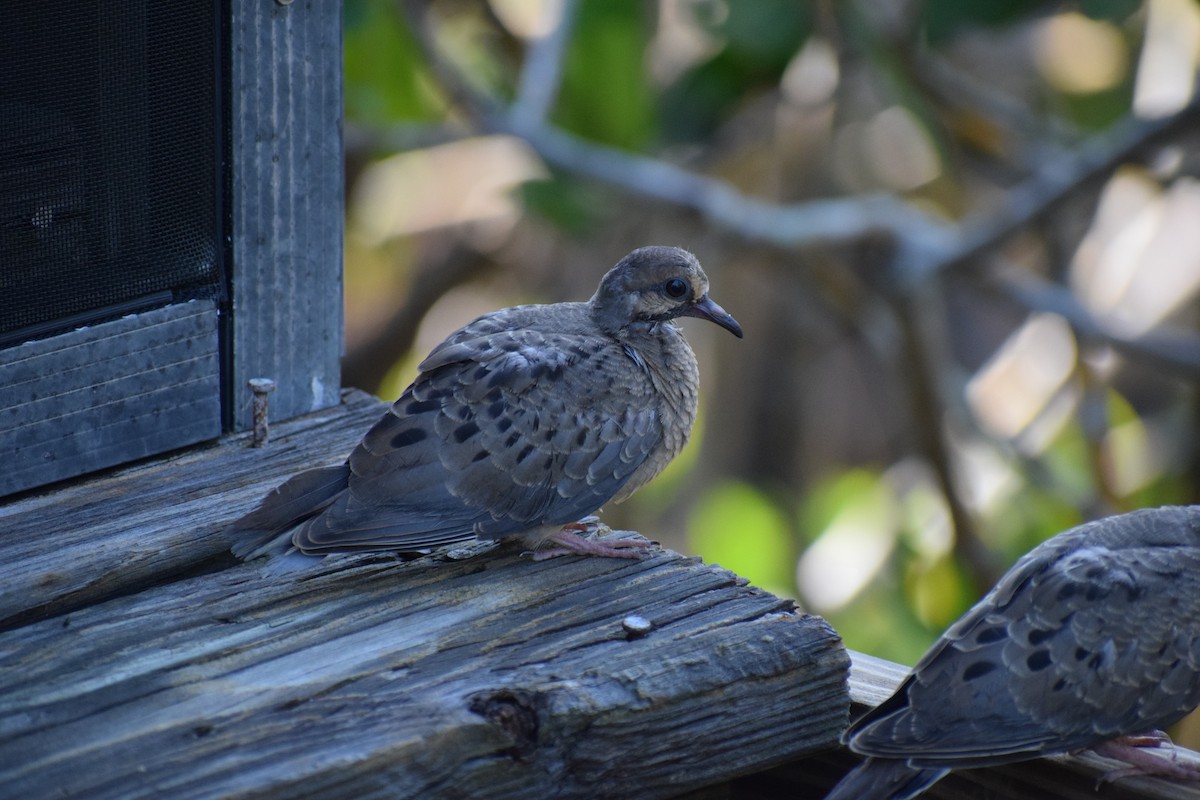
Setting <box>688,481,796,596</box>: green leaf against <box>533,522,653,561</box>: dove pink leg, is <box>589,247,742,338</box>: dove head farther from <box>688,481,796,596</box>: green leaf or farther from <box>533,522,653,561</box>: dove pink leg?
<box>688,481,796,596</box>: green leaf

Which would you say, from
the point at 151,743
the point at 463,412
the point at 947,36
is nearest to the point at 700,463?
the point at 947,36

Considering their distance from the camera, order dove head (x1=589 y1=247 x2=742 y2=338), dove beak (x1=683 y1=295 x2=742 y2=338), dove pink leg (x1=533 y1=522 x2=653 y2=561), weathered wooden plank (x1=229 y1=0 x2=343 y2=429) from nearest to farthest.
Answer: dove pink leg (x1=533 y1=522 x2=653 y2=561) → weathered wooden plank (x1=229 y1=0 x2=343 y2=429) → dove head (x1=589 y1=247 x2=742 y2=338) → dove beak (x1=683 y1=295 x2=742 y2=338)

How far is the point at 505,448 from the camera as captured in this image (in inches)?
132

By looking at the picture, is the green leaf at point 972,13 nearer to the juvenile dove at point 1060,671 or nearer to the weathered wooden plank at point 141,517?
the juvenile dove at point 1060,671

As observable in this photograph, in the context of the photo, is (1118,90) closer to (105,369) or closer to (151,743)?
(105,369)

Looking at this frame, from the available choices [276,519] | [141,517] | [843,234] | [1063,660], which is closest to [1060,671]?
[1063,660]

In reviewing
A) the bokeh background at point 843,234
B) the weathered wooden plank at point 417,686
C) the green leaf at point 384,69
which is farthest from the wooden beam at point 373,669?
the green leaf at point 384,69

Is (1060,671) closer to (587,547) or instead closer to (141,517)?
(587,547)

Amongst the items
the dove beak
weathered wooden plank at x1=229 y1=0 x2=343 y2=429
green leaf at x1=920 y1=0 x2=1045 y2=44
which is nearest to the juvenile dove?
Answer: the dove beak

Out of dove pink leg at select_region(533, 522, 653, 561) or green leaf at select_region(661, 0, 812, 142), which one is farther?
green leaf at select_region(661, 0, 812, 142)

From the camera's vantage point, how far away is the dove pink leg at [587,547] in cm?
310

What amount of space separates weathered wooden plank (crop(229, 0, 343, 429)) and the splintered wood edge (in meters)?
1.46

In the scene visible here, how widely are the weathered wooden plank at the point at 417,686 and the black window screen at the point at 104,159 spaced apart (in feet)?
2.46

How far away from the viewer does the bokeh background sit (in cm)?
625
